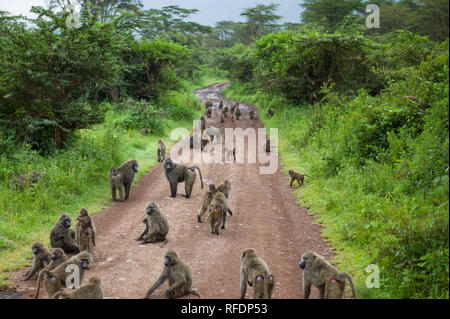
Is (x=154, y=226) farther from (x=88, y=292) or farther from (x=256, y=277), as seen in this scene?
(x=256, y=277)

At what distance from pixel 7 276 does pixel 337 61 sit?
1875cm

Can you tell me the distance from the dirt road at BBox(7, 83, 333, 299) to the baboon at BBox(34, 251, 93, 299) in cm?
34

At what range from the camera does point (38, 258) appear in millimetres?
6391

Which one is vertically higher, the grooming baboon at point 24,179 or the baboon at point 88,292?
the grooming baboon at point 24,179

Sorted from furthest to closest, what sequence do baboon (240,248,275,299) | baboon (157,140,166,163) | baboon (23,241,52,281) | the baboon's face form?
baboon (157,140,166,163) → baboon (23,241,52,281) → the baboon's face → baboon (240,248,275,299)

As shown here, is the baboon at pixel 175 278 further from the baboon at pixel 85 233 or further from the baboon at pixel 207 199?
the baboon at pixel 207 199

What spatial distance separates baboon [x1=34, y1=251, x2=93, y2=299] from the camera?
18.0 feet

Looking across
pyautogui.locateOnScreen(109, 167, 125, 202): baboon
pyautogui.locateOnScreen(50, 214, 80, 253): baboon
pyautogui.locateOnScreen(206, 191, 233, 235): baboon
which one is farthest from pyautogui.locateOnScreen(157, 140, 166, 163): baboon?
pyautogui.locateOnScreen(50, 214, 80, 253): baboon

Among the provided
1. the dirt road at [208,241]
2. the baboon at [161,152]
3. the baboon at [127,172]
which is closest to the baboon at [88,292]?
the dirt road at [208,241]

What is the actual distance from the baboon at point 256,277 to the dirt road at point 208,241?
0.36 m

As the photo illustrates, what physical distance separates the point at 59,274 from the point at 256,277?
9.22 feet

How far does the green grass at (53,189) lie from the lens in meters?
7.67

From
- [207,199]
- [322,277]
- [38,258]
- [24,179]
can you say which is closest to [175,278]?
[322,277]

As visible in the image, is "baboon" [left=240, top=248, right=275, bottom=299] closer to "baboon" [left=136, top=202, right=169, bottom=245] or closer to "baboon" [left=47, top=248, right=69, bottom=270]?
"baboon" [left=136, top=202, right=169, bottom=245]
